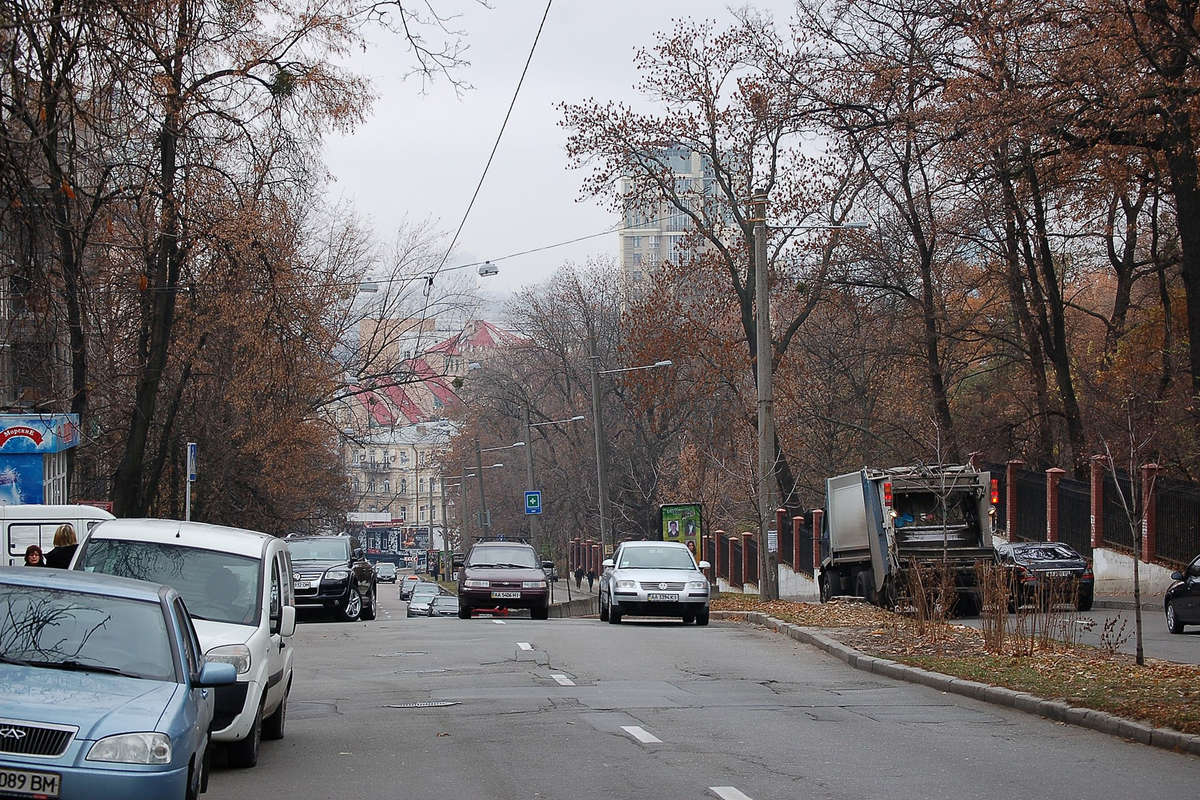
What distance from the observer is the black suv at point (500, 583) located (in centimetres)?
2930

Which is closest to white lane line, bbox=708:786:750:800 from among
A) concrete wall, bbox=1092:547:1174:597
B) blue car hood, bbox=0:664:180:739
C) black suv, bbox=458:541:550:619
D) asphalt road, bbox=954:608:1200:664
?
blue car hood, bbox=0:664:180:739

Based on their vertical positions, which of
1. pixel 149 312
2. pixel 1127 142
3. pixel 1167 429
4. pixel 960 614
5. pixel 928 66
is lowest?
pixel 960 614

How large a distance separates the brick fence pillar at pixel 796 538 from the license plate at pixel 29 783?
1599 inches

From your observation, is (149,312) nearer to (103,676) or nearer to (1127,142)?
(1127,142)

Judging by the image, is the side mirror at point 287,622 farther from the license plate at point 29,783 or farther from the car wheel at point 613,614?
the car wheel at point 613,614

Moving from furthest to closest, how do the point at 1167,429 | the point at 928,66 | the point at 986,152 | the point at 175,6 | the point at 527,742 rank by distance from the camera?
the point at 1167,429 → the point at 928,66 → the point at 986,152 → the point at 175,6 → the point at 527,742

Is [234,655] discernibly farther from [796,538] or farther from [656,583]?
[796,538]

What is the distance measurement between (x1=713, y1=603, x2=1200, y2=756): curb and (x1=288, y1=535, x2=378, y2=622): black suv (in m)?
10.6

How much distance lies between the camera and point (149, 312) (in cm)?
2775

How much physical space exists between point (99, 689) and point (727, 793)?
367 centimetres

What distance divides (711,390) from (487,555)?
1439 centimetres

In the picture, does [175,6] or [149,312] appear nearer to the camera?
[175,6]

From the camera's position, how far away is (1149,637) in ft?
70.2

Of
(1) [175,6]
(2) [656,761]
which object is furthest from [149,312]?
(2) [656,761]
